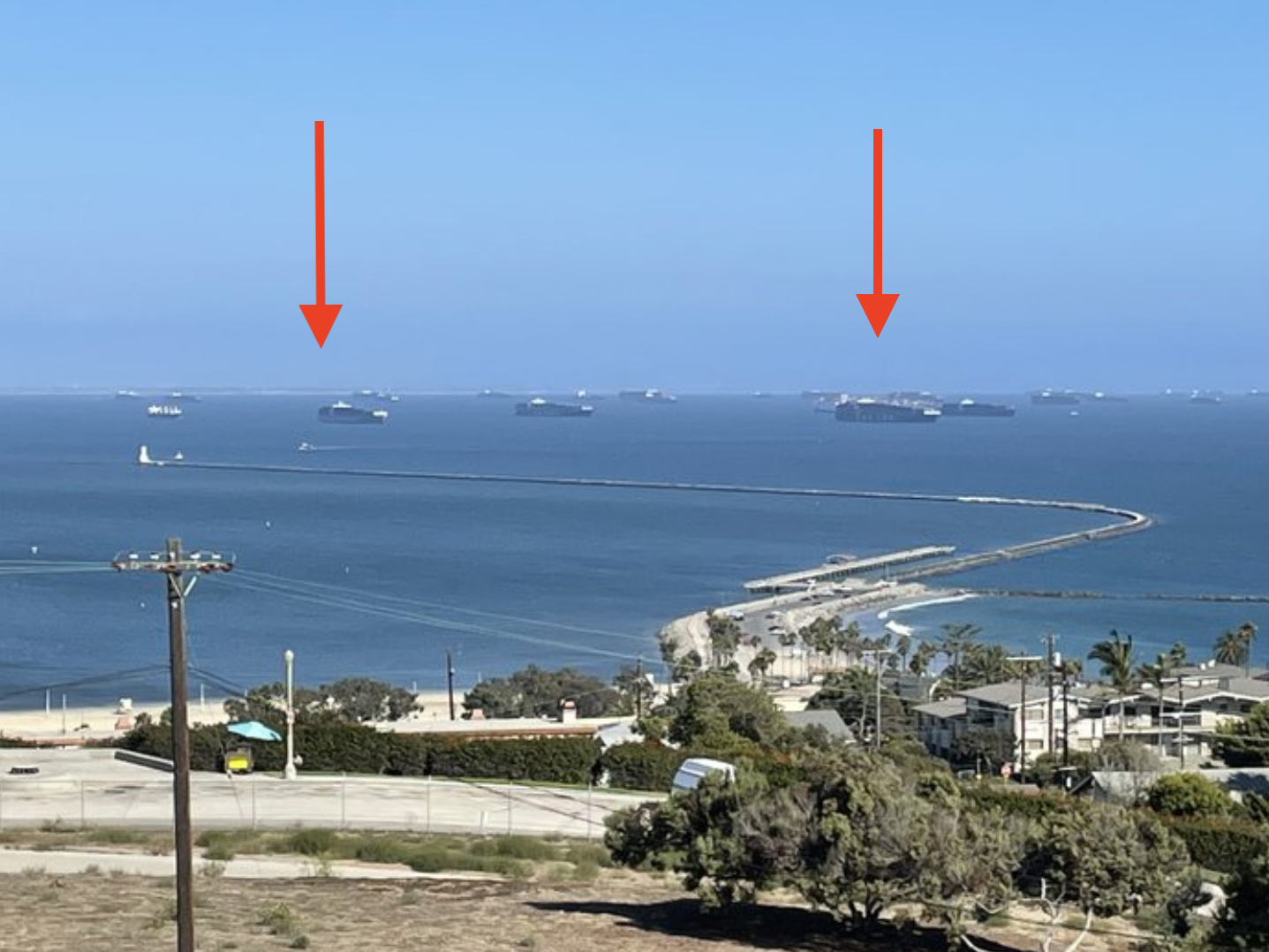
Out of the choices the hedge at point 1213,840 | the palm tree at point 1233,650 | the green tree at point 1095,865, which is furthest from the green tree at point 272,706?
the palm tree at point 1233,650

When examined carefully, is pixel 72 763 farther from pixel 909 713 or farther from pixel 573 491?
pixel 573 491

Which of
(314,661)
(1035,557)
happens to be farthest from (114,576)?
(1035,557)

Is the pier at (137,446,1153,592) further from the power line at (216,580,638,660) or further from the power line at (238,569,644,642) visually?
the power line at (216,580,638,660)

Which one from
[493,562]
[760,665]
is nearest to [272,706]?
[760,665]

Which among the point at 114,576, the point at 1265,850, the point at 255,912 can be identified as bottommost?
the point at 114,576

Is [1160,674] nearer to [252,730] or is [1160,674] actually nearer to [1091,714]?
[1091,714]

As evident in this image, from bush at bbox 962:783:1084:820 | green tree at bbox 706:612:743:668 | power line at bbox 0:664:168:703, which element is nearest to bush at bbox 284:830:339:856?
bush at bbox 962:783:1084:820

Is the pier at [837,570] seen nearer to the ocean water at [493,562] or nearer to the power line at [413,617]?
the ocean water at [493,562]
